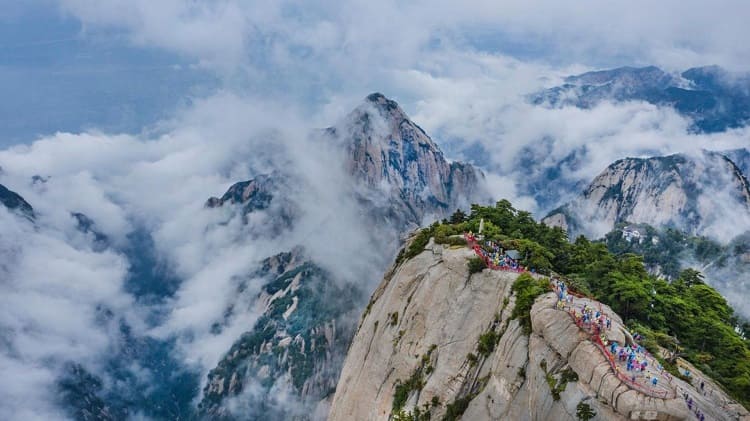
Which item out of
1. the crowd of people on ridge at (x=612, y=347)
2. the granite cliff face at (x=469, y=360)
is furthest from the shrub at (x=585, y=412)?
the crowd of people on ridge at (x=612, y=347)

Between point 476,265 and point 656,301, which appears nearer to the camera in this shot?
point 476,265

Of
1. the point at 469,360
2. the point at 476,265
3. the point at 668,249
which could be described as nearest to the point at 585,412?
the point at 469,360

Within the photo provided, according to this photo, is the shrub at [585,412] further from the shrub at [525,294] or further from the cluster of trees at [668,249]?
the cluster of trees at [668,249]

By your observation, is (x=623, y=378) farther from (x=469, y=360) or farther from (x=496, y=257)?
(x=496, y=257)

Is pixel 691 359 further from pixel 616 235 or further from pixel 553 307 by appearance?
pixel 616 235

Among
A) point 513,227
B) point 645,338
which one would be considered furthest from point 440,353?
point 513,227

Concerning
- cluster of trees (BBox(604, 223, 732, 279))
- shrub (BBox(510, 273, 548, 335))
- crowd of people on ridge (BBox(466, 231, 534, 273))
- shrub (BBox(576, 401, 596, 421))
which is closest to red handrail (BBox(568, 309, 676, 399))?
shrub (BBox(576, 401, 596, 421))
